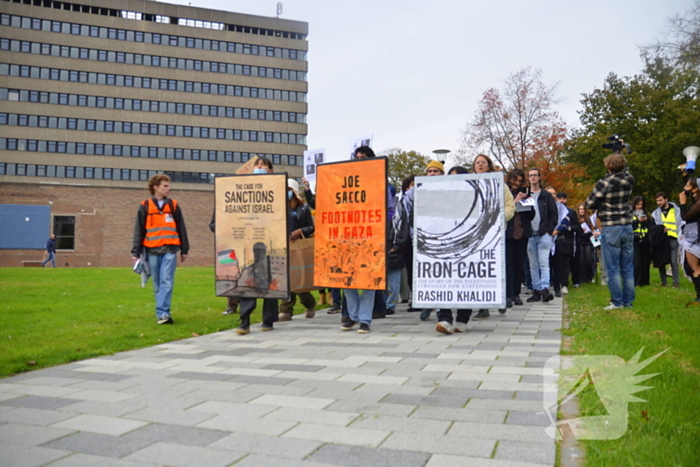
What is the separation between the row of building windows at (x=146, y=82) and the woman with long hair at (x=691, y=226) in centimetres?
5818

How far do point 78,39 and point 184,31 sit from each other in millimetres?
9812

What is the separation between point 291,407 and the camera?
3902 millimetres

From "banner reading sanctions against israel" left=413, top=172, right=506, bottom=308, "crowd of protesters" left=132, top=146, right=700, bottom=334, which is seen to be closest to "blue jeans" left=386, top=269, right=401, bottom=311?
"crowd of protesters" left=132, top=146, right=700, bottom=334

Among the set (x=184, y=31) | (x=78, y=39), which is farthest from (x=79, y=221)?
(x=184, y=31)

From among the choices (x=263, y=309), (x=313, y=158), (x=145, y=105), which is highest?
(x=145, y=105)

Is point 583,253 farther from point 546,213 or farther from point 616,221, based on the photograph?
point 616,221

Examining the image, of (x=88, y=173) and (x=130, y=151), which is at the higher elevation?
(x=130, y=151)

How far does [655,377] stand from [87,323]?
7.35 meters

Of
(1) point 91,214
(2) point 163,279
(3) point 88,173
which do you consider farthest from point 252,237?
(3) point 88,173

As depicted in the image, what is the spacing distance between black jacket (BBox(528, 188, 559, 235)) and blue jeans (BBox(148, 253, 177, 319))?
5.90 meters

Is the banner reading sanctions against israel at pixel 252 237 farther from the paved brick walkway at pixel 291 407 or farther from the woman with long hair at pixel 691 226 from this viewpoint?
the woman with long hair at pixel 691 226

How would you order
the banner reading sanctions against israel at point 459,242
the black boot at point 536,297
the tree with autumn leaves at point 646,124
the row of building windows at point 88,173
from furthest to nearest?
the row of building windows at point 88,173
the tree with autumn leaves at point 646,124
the black boot at point 536,297
the banner reading sanctions against israel at point 459,242

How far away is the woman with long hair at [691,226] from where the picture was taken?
346 inches

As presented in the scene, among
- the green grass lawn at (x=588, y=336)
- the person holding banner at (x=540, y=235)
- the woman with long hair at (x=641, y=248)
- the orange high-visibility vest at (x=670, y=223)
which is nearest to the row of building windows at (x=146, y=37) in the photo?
the green grass lawn at (x=588, y=336)
